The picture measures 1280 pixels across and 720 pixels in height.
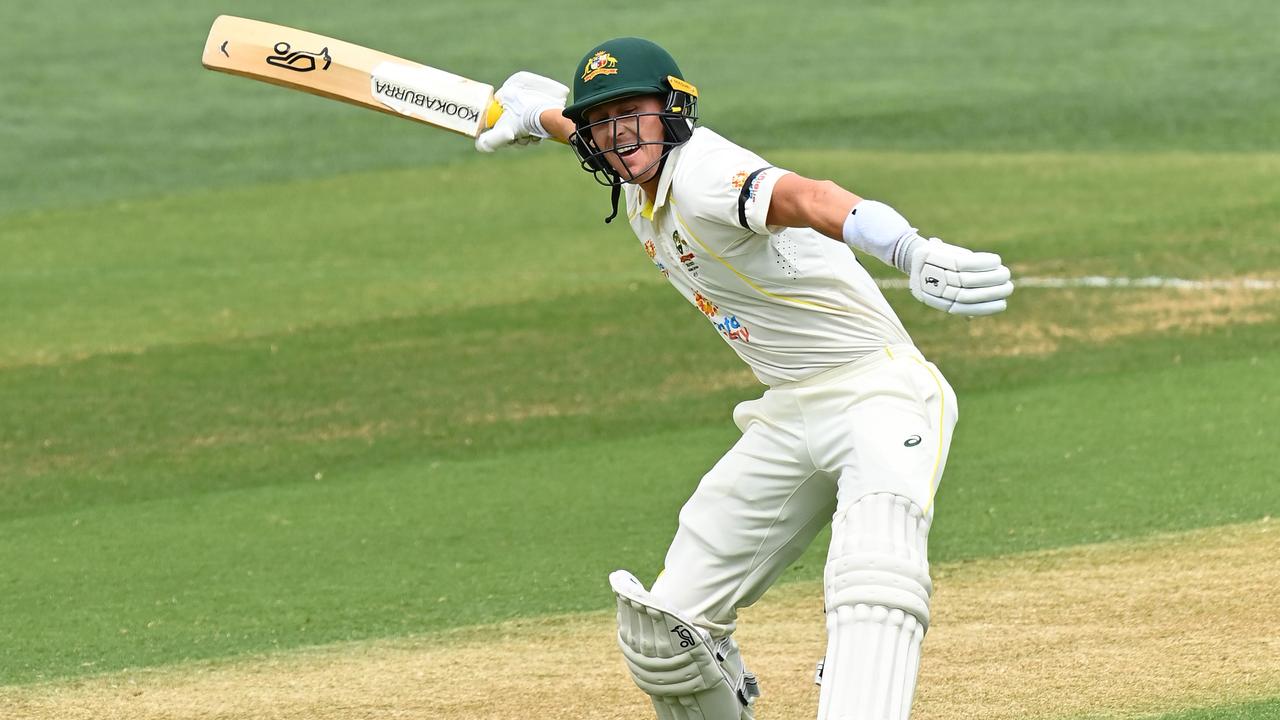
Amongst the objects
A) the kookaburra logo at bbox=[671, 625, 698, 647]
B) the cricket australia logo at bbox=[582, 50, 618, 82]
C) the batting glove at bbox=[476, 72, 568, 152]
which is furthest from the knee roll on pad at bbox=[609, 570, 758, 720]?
the batting glove at bbox=[476, 72, 568, 152]

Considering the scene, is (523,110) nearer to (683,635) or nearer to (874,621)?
(683,635)

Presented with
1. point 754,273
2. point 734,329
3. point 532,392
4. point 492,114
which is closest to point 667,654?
point 734,329

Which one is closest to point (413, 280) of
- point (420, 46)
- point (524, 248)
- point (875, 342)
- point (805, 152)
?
point (524, 248)

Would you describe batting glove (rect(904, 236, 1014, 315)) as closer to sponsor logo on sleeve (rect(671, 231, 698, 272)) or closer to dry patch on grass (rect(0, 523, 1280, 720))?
sponsor logo on sleeve (rect(671, 231, 698, 272))

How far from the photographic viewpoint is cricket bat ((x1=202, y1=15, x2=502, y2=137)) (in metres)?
6.78

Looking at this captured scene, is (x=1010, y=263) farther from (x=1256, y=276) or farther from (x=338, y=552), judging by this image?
(x=338, y=552)

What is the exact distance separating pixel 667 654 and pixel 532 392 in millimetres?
6220

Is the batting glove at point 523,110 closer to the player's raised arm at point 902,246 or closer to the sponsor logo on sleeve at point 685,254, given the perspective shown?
the sponsor logo on sleeve at point 685,254

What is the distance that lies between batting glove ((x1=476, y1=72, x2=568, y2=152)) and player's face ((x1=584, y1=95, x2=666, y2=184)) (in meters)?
1.07

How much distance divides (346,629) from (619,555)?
1.44 m

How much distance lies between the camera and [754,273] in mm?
5285

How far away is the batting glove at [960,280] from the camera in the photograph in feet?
14.9

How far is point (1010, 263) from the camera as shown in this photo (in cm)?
1435

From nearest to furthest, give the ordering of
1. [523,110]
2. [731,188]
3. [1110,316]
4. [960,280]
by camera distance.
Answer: [960,280] < [731,188] < [523,110] < [1110,316]
